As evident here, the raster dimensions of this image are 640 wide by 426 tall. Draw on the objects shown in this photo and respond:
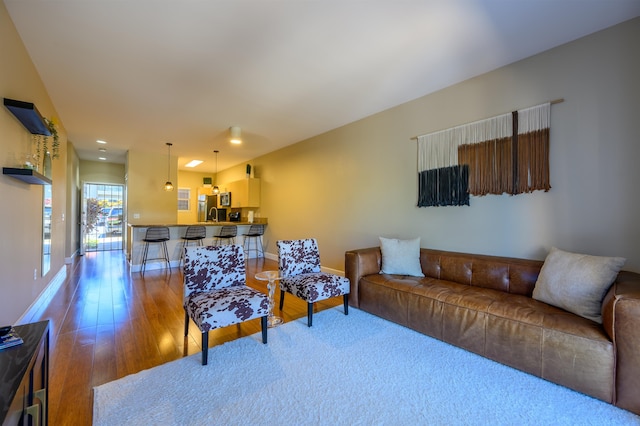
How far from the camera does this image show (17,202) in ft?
8.17

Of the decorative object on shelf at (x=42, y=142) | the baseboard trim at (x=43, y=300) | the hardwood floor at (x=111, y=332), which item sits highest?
the decorative object on shelf at (x=42, y=142)

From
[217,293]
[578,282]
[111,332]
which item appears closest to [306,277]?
[217,293]

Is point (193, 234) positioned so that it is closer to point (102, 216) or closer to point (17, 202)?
point (17, 202)

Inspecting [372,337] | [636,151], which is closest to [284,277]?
[372,337]

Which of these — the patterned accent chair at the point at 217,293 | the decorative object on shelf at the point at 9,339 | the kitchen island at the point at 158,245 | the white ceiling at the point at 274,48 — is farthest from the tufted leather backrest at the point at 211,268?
the kitchen island at the point at 158,245

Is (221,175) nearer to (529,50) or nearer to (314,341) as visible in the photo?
(314,341)

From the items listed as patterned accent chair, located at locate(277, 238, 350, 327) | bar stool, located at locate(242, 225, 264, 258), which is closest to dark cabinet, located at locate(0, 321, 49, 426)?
patterned accent chair, located at locate(277, 238, 350, 327)

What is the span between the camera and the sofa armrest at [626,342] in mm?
1592

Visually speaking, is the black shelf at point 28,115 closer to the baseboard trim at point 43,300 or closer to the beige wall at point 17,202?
the beige wall at point 17,202

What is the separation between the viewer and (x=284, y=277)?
317 cm

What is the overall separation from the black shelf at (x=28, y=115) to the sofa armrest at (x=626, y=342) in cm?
460

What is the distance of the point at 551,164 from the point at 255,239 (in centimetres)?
599

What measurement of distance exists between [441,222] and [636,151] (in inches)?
68.5

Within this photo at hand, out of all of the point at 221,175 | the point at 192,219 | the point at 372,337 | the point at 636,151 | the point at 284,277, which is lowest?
the point at 372,337
